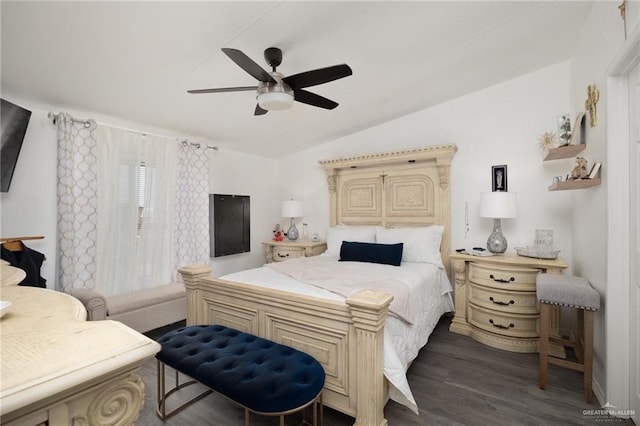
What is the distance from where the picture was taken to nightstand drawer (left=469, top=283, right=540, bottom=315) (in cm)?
267

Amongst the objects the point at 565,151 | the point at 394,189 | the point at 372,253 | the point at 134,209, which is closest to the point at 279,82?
the point at 372,253

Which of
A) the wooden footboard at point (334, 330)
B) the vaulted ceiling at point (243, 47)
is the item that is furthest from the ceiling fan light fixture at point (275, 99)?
the wooden footboard at point (334, 330)

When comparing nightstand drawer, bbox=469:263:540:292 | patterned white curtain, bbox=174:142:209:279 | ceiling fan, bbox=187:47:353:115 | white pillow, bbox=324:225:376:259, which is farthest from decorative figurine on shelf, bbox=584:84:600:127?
patterned white curtain, bbox=174:142:209:279

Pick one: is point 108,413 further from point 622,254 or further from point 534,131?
point 534,131

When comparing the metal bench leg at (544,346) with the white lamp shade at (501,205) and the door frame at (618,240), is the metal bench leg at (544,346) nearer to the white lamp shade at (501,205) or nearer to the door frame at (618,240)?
the door frame at (618,240)

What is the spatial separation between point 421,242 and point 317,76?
87.0 inches

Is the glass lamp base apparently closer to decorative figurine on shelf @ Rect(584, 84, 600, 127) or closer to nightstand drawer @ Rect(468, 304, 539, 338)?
nightstand drawer @ Rect(468, 304, 539, 338)

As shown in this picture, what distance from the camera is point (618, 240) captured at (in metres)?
1.80

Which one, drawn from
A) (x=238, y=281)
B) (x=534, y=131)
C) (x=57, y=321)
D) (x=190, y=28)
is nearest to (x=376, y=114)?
(x=534, y=131)

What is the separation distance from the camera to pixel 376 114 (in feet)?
12.3

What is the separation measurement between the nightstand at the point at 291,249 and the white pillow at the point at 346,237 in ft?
1.51

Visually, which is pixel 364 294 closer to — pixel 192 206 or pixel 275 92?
pixel 275 92

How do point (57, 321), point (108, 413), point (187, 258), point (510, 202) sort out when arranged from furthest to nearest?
1. point (187, 258)
2. point (510, 202)
3. point (57, 321)
4. point (108, 413)

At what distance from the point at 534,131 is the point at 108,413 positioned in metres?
3.99
